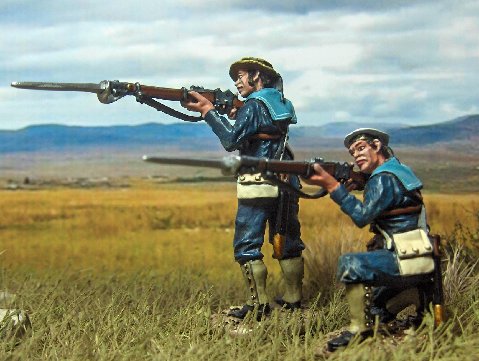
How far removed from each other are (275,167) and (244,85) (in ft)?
4.57

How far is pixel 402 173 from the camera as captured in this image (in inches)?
209

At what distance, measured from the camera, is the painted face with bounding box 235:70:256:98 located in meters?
6.29

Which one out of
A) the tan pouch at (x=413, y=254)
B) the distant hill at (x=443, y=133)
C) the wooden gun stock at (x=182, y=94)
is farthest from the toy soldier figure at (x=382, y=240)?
the distant hill at (x=443, y=133)

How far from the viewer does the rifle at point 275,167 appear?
4717mm

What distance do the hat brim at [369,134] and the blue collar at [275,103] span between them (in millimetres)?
634

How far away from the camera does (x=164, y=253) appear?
34.4ft

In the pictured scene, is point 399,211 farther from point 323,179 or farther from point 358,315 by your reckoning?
point 358,315

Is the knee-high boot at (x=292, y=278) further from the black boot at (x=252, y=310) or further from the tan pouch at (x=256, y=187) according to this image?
the tan pouch at (x=256, y=187)

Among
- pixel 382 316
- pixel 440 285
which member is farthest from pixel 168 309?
pixel 440 285

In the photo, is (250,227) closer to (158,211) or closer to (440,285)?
(440,285)

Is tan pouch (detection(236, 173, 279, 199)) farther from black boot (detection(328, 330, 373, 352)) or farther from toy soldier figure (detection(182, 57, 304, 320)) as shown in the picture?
black boot (detection(328, 330, 373, 352))

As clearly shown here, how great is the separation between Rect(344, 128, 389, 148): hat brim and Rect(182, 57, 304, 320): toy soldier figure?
0.66 meters

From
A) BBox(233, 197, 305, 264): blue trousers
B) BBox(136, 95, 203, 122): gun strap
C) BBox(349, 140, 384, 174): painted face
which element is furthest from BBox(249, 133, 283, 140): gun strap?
BBox(349, 140, 384, 174): painted face

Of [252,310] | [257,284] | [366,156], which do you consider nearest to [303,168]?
[366,156]
